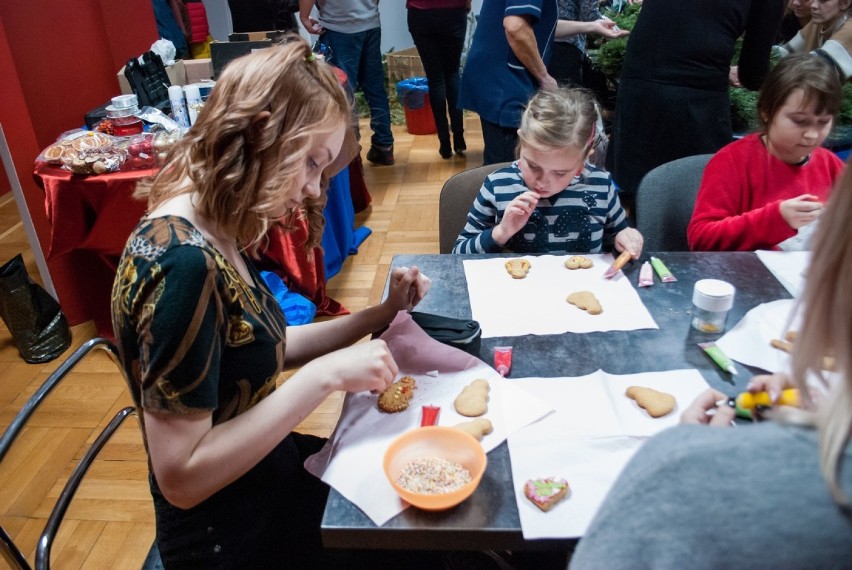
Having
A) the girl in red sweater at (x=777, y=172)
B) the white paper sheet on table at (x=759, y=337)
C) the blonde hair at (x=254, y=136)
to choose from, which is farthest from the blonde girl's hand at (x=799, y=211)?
the blonde hair at (x=254, y=136)

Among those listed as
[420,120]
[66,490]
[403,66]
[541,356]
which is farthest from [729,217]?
A: [403,66]

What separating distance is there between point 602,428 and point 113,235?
86.8 inches

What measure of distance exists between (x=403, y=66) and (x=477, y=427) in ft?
17.2

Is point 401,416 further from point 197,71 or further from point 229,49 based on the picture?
point 197,71

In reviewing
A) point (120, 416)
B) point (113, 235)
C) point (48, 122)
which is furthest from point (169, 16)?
point (120, 416)

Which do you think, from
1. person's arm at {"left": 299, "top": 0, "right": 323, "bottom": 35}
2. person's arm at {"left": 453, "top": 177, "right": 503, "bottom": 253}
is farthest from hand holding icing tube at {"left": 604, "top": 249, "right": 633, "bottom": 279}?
person's arm at {"left": 299, "top": 0, "right": 323, "bottom": 35}

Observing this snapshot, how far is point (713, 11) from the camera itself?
2312 mm

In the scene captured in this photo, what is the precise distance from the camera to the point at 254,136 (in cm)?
101

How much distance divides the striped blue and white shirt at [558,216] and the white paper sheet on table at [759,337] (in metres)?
0.54

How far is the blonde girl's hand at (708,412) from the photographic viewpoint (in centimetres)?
96

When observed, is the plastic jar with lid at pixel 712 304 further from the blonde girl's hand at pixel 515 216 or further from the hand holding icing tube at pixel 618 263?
the blonde girl's hand at pixel 515 216

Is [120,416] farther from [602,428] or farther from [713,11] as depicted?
[713,11]

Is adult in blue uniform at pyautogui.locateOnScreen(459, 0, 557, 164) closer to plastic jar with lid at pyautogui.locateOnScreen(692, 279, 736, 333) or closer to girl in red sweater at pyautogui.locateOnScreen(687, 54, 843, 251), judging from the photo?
girl in red sweater at pyautogui.locateOnScreen(687, 54, 843, 251)

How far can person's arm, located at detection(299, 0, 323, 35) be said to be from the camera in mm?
4320
